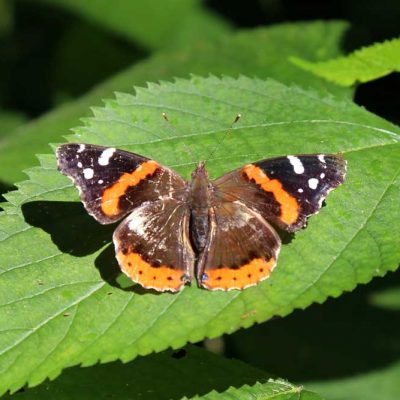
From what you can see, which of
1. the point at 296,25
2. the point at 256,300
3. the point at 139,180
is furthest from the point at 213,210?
the point at 296,25

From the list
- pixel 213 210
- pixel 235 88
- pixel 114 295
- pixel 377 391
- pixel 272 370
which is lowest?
pixel 272 370

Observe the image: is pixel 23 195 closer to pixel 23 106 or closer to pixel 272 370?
pixel 272 370

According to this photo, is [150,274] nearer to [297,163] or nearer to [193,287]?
[193,287]

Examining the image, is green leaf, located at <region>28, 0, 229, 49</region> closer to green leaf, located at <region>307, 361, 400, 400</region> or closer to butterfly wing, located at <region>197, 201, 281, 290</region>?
green leaf, located at <region>307, 361, 400, 400</region>

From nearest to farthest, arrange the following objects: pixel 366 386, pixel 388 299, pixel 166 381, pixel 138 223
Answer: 1. pixel 166 381
2. pixel 138 223
3. pixel 366 386
4. pixel 388 299

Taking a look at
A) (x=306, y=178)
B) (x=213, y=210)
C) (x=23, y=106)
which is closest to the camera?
(x=306, y=178)

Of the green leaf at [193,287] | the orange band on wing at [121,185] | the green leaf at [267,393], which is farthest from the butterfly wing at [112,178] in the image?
the green leaf at [267,393]

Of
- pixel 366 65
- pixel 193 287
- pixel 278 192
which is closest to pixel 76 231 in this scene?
pixel 193 287
